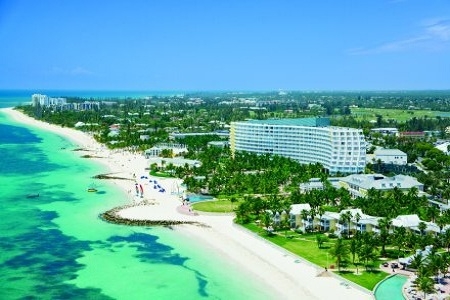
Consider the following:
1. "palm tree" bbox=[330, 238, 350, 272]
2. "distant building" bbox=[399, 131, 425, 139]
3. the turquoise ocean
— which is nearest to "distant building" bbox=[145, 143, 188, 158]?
the turquoise ocean

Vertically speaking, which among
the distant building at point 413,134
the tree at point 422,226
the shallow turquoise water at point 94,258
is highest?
the distant building at point 413,134

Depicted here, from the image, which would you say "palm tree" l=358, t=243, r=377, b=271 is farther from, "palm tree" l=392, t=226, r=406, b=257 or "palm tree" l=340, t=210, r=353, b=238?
"palm tree" l=340, t=210, r=353, b=238

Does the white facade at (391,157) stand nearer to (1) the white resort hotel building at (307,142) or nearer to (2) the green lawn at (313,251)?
(1) the white resort hotel building at (307,142)

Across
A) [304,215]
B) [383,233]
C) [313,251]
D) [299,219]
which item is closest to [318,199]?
[299,219]

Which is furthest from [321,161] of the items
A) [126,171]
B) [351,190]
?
[126,171]

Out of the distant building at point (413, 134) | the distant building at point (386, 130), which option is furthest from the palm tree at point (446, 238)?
the distant building at point (386, 130)

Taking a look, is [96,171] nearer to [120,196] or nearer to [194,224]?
[120,196]
